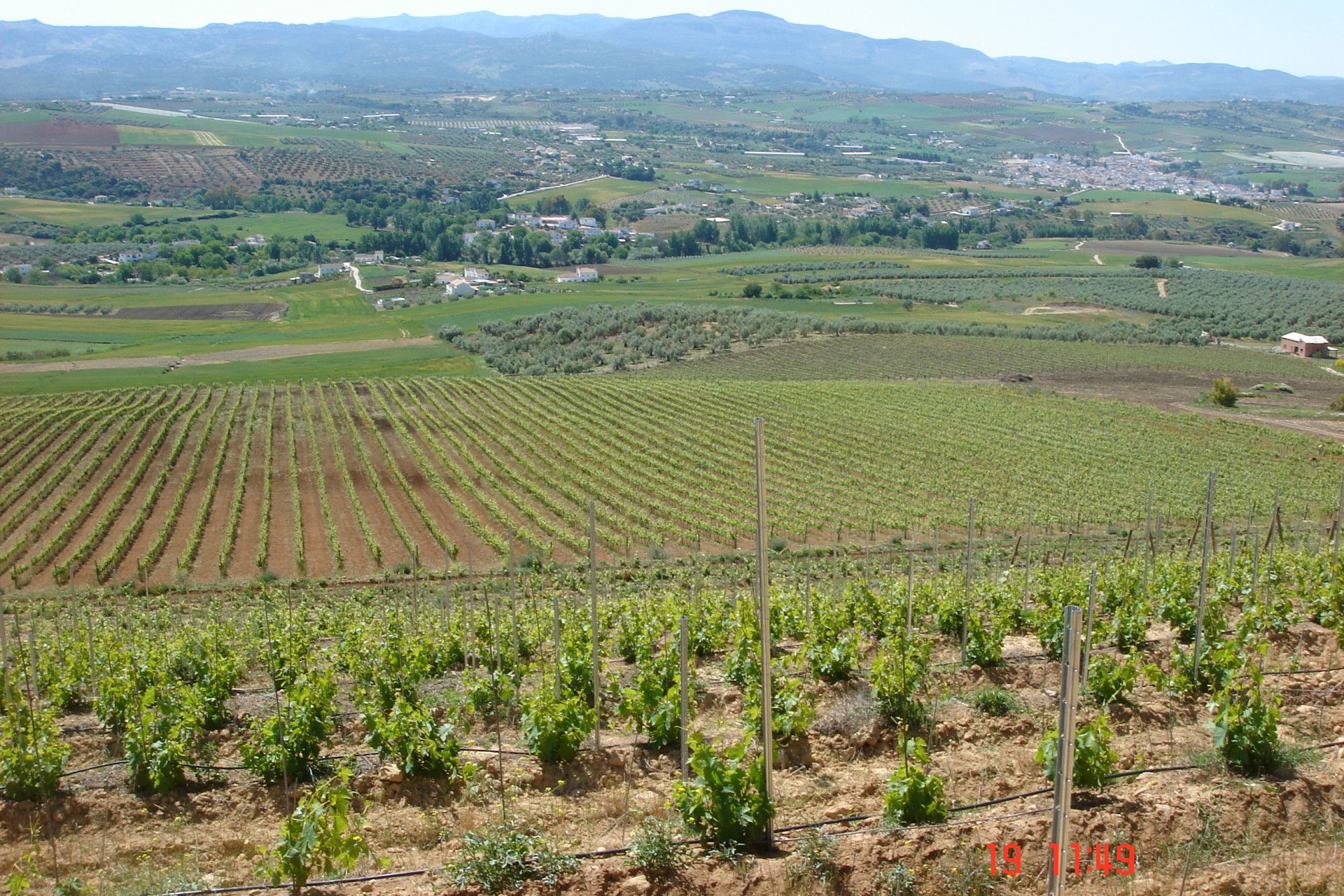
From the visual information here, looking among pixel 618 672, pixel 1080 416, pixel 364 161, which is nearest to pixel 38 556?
pixel 618 672

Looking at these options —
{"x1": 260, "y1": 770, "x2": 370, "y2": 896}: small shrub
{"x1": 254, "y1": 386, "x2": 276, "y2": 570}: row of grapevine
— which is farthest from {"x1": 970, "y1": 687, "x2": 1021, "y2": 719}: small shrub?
{"x1": 254, "y1": 386, "x2": 276, "y2": 570}: row of grapevine

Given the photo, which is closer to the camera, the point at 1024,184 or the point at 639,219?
the point at 639,219

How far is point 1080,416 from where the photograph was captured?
4853 cm

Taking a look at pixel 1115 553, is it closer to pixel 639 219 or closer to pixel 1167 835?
pixel 1167 835

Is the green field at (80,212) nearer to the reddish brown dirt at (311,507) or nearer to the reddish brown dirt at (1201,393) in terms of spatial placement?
the reddish brown dirt at (311,507)

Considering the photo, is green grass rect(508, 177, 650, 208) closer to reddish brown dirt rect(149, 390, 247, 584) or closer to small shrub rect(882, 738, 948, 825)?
reddish brown dirt rect(149, 390, 247, 584)

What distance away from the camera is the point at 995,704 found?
10.3 m

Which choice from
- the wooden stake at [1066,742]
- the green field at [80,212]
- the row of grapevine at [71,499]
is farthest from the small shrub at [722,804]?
the green field at [80,212]

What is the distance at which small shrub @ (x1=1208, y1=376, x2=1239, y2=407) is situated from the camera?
5200cm

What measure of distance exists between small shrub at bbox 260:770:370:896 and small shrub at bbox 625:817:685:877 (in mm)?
1880

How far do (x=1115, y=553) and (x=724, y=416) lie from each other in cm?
2335

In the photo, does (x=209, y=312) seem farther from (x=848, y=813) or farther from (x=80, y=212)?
(x=848, y=813)

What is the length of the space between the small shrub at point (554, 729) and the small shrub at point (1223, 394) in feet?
169

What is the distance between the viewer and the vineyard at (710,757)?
24.2ft
